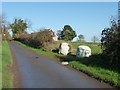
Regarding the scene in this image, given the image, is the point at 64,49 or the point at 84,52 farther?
the point at 64,49

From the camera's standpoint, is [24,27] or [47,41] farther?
[24,27]

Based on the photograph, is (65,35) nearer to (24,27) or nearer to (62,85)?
(24,27)

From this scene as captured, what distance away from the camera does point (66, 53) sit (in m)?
37.4

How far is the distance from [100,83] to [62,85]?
1912 millimetres

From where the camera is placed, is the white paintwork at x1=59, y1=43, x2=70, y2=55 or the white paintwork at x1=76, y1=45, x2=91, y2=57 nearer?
the white paintwork at x1=76, y1=45, x2=91, y2=57

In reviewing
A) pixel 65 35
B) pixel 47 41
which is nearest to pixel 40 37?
pixel 47 41

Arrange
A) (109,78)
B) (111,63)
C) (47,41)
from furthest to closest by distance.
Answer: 1. (47,41)
2. (111,63)
3. (109,78)

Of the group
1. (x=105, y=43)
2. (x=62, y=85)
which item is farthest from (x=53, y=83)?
(x=105, y=43)

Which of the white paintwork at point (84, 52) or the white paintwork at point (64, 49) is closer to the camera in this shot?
the white paintwork at point (84, 52)

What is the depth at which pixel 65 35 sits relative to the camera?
101812 mm

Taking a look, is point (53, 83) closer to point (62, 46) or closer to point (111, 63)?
point (111, 63)

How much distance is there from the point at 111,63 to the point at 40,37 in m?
26.3

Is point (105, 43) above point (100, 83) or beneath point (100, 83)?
above

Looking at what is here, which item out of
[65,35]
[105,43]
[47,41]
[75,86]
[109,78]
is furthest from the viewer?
[65,35]
